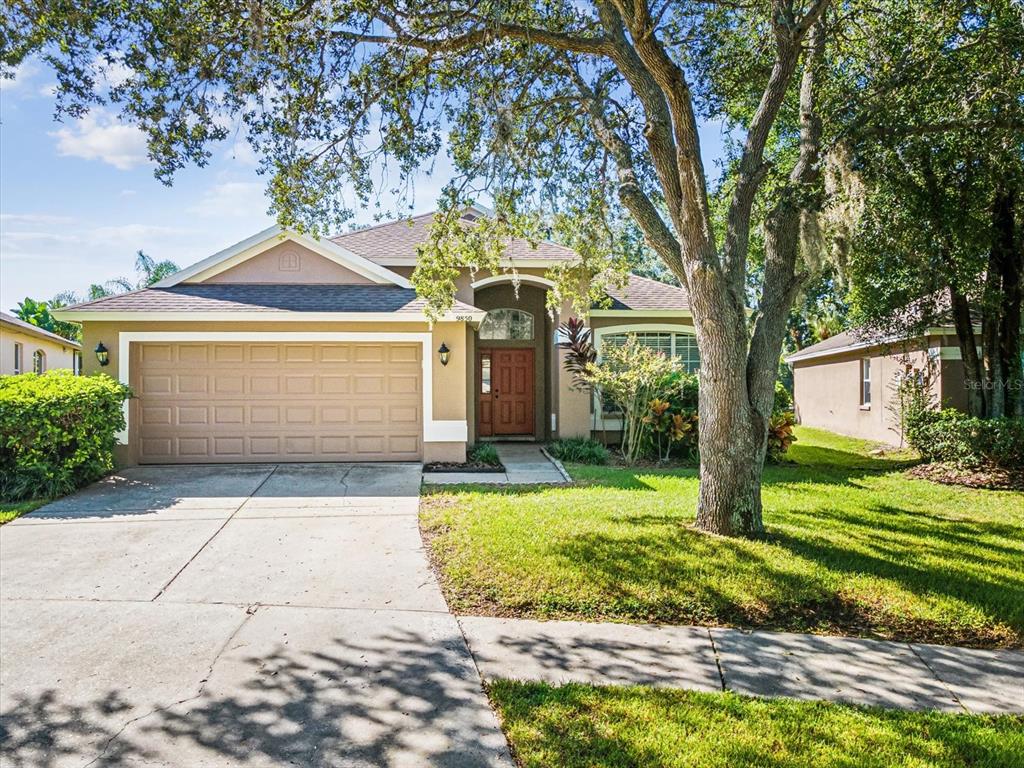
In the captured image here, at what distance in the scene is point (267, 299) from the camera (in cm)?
1172

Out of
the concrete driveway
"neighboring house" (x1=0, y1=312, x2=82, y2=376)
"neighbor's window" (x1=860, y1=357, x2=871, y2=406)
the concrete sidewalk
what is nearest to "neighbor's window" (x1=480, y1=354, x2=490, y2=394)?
the concrete driveway

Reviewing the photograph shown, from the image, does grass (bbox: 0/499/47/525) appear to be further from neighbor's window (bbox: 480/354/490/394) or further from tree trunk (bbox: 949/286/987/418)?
tree trunk (bbox: 949/286/987/418)

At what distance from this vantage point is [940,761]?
3098mm

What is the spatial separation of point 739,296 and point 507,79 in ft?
13.7

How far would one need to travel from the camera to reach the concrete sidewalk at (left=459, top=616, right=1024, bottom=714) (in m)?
3.87

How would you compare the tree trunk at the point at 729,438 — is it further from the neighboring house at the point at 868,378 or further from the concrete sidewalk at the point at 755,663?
the neighboring house at the point at 868,378

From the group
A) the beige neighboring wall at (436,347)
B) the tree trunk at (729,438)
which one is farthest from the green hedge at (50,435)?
the tree trunk at (729,438)

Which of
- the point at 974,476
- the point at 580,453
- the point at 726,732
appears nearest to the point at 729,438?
the point at 726,732

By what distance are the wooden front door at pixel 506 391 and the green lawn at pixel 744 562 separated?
616 cm

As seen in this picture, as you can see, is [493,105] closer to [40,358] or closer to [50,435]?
[50,435]

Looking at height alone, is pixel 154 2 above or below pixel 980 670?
above

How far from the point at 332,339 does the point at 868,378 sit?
15474 millimetres

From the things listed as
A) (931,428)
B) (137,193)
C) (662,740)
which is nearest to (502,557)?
(662,740)

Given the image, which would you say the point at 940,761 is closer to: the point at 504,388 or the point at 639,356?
the point at 639,356
